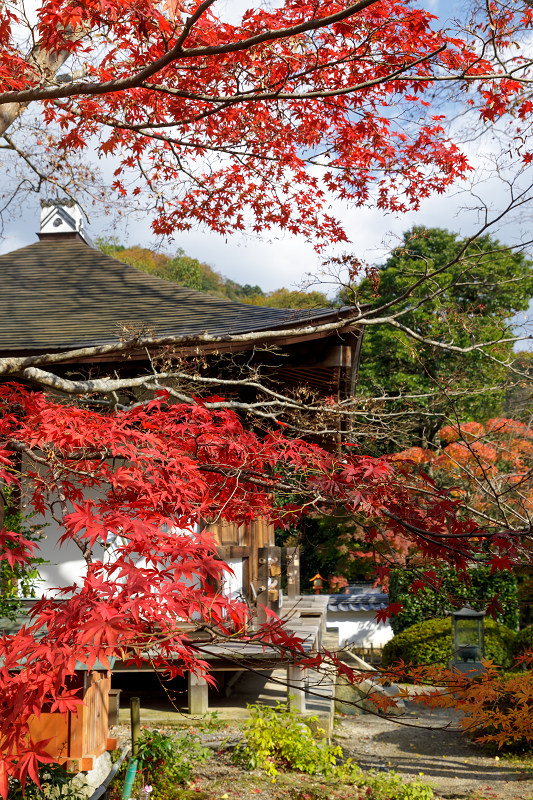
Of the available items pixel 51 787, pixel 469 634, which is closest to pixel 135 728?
pixel 51 787

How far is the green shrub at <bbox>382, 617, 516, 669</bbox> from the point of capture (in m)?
13.7

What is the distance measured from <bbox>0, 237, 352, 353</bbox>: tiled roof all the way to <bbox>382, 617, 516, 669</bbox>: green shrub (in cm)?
965

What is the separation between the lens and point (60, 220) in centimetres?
1188

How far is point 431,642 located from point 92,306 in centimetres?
1118

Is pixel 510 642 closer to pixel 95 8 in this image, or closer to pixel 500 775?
pixel 500 775

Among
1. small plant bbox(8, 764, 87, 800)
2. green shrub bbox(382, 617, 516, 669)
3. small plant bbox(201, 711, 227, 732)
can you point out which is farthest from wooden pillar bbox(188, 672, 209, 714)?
green shrub bbox(382, 617, 516, 669)

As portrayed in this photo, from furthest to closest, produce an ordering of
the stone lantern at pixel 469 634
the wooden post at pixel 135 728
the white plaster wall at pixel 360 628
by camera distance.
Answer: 1. the white plaster wall at pixel 360 628
2. the stone lantern at pixel 469 634
3. the wooden post at pixel 135 728

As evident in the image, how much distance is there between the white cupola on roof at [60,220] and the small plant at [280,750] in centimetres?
896

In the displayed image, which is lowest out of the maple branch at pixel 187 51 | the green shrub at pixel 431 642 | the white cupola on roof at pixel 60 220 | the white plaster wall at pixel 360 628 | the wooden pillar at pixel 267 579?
the white plaster wall at pixel 360 628

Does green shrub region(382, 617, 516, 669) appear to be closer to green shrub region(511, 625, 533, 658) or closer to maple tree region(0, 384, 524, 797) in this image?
green shrub region(511, 625, 533, 658)

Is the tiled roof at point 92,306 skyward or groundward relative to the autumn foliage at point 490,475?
skyward

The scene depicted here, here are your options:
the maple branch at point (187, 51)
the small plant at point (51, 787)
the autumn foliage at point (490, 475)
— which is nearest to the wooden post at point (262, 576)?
the autumn foliage at point (490, 475)

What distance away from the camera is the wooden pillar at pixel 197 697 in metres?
8.35

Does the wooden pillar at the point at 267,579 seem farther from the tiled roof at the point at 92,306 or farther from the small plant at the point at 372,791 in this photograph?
the tiled roof at the point at 92,306
